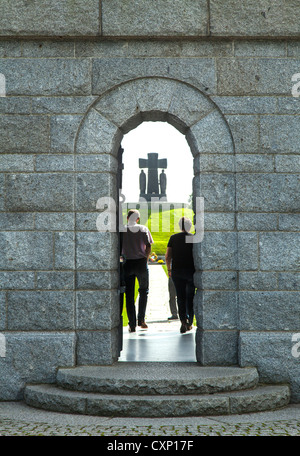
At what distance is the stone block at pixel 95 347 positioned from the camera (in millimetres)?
5539

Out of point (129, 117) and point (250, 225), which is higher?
point (129, 117)

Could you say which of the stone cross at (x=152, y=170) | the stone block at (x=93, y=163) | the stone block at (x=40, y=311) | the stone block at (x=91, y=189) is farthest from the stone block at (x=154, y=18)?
the stone cross at (x=152, y=170)

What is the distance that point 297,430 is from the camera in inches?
173

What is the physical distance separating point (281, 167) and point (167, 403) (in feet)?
8.87

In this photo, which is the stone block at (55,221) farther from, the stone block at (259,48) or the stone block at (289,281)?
the stone block at (259,48)

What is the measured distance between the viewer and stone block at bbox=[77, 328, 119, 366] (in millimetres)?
5539

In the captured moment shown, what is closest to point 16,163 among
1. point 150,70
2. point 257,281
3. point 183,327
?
point 150,70

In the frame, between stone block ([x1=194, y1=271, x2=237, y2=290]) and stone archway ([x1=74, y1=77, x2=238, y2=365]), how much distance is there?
0.01m

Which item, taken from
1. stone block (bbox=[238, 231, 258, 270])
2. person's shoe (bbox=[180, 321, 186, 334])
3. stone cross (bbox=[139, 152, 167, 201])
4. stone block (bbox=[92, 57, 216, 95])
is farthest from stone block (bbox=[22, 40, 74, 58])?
stone cross (bbox=[139, 152, 167, 201])

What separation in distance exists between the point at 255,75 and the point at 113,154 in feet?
5.76

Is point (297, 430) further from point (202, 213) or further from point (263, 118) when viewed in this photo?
point (263, 118)

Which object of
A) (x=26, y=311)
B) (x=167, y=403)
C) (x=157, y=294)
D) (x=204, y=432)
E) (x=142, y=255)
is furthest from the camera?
(x=157, y=294)

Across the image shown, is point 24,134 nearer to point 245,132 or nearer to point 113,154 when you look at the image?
point 113,154

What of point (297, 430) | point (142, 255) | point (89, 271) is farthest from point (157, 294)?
point (297, 430)
